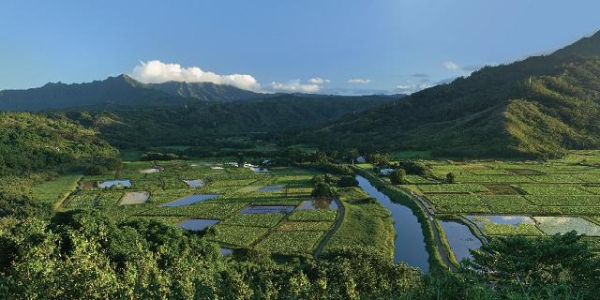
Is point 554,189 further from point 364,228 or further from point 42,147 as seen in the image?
point 42,147

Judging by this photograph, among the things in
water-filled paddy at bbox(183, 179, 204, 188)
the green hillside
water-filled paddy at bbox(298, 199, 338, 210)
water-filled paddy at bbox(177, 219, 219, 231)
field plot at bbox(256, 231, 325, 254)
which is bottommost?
water-filled paddy at bbox(183, 179, 204, 188)

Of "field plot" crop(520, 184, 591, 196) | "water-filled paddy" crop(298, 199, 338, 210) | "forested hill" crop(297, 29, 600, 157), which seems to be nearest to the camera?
"water-filled paddy" crop(298, 199, 338, 210)

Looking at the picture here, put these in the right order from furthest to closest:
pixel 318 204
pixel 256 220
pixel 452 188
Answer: pixel 452 188
pixel 318 204
pixel 256 220

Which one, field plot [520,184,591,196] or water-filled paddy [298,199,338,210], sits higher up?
field plot [520,184,591,196]

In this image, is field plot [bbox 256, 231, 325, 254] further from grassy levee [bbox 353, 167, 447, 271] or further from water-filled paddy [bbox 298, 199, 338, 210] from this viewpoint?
water-filled paddy [bbox 298, 199, 338, 210]

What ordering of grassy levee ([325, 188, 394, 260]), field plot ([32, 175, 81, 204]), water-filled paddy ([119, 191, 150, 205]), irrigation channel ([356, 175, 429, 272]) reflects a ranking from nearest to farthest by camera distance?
irrigation channel ([356, 175, 429, 272]) < grassy levee ([325, 188, 394, 260]) < water-filled paddy ([119, 191, 150, 205]) < field plot ([32, 175, 81, 204])

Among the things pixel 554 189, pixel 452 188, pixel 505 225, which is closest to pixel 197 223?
pixel 505 225

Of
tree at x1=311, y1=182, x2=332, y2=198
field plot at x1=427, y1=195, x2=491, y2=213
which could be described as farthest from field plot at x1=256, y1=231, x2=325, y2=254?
field plot at x1=427, y1=195, x2=491, y2=213
